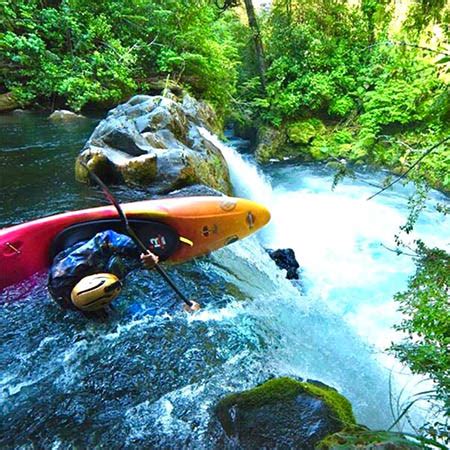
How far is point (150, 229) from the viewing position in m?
3.31

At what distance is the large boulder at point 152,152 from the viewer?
4824 millimetres

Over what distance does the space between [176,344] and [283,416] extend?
1.06 metres

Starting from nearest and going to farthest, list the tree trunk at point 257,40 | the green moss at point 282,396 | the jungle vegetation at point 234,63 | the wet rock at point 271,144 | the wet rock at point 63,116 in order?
the green moss at point 282,396 < the wet rock at point 63,116 < the jungle vegetation at point 234,63 < the wet rock at point 271,144 < the tree trunk at point 257,40

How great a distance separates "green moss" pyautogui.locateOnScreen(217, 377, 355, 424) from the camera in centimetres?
191

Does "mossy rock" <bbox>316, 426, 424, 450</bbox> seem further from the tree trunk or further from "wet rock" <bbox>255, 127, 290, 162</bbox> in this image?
the tree trunk

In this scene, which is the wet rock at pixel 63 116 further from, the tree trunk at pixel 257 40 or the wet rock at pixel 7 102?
the tree trunk at pixel 257 40

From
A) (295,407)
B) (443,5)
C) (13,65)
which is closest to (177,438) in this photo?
(295,407)

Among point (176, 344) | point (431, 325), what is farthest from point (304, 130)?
point (431, 325)

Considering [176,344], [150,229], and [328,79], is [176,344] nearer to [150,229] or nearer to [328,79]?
[150,229]

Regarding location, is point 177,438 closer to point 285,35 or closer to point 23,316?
point 23,316

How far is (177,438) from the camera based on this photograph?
2.01m

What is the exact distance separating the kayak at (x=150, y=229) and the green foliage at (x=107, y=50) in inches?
240

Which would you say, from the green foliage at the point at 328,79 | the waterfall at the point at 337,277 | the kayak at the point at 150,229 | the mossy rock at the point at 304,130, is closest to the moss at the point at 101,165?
the kayak at the point at 150,229

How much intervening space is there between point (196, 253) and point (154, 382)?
152cm
